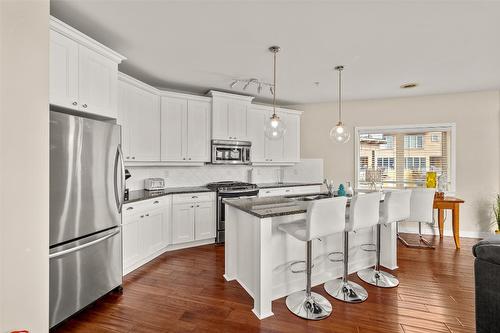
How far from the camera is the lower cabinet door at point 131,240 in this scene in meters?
2.98

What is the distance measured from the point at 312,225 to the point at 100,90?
2.54 metres

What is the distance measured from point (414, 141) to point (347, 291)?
383 centimetres

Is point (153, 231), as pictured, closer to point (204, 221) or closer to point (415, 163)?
point (204, 221)

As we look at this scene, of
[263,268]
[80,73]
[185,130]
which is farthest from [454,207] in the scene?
[80,73]

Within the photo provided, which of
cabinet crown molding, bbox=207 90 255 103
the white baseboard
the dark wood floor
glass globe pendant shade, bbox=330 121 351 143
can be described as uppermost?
cabinet crown molding, bbox=207 90 255 103

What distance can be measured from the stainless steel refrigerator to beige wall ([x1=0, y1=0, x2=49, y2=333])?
2.38 feet

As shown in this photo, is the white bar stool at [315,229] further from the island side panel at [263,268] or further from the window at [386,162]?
the window at [386,162]

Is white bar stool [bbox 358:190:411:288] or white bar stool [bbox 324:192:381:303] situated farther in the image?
white bar stool [bbox 358:190:411:288]

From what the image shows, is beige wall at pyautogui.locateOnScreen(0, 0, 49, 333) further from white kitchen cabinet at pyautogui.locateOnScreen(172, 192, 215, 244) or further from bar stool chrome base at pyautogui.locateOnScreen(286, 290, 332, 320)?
white kitchen cabinet at pyautogui.locateOnScreen(172, 192, 215, 244)

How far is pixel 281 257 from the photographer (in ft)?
8.38

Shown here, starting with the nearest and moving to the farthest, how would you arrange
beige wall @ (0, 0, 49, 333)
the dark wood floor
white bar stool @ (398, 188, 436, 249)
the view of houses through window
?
beige wall @ (0, 0, 49, 333) → the dark wood floor → white bar stool @ (398, 188, 436, 249) → the view of houses through window

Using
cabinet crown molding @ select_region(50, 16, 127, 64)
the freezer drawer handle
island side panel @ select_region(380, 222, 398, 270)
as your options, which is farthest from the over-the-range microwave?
island side panel @ select_region(380, 222, 398, 270)

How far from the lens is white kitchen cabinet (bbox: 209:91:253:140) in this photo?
4.46m

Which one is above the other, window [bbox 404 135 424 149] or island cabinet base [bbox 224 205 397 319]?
window [bbox 404 135 424 149]
